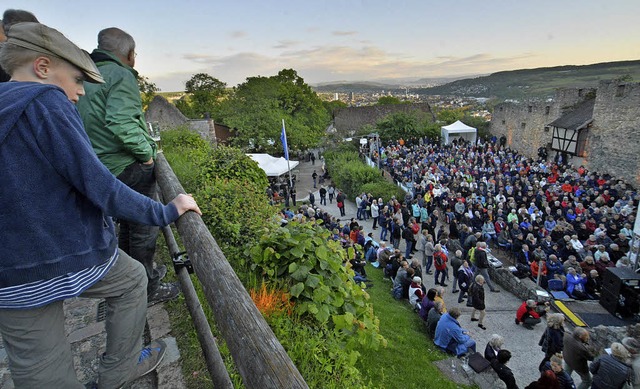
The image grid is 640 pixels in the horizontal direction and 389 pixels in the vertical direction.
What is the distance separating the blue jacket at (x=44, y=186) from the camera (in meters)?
1.23

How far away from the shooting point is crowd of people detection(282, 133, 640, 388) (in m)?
6.86

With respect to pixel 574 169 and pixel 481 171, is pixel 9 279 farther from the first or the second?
pixel 574 169

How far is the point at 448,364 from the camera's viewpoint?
6594 millimetres

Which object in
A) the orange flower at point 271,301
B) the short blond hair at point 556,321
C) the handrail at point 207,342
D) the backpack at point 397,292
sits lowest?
the backpack at point 397,292

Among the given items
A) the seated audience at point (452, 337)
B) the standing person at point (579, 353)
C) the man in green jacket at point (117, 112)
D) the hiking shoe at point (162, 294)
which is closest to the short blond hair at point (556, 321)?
the standing person at point (579, 353)

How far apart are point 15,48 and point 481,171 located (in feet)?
78.7

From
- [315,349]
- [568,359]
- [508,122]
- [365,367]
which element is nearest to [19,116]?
[315,349]

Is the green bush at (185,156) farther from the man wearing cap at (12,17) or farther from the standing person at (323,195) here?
the standing person at (323,195)

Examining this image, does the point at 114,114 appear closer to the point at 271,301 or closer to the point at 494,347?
the point at 271,301

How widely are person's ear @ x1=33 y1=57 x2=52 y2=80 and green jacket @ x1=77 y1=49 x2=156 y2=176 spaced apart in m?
0.91

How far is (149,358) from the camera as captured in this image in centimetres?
224

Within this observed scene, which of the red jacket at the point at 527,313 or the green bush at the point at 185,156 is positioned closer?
the green bush at the point at 185,156

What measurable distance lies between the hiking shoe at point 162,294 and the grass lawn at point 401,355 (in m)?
2.21

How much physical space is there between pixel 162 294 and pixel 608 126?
2612 centimetres
